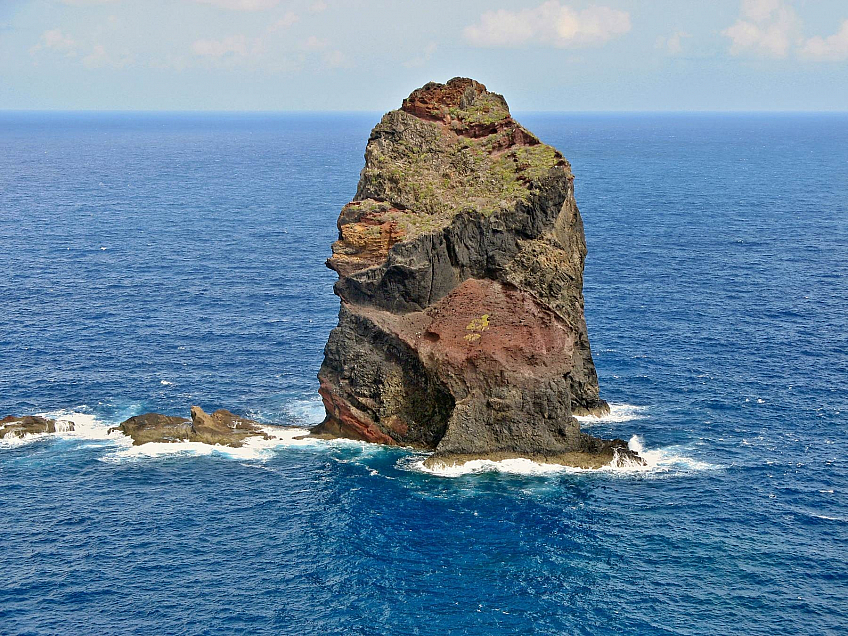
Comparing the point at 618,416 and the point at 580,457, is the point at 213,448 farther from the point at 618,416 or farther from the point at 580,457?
the point at 618,416

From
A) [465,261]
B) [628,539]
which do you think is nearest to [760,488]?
[628,539]

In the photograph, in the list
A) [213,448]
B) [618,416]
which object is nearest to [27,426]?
[213,448]

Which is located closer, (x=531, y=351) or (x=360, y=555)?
(x=360, y=555)

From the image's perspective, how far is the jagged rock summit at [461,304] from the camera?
88.4 meters

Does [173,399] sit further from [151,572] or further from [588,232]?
[588,232]


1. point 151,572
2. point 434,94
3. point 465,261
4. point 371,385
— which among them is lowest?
point 151,572

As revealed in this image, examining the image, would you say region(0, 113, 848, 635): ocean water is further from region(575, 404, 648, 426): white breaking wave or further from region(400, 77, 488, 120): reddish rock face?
region(400, 77, 488, 120): reddish rock face

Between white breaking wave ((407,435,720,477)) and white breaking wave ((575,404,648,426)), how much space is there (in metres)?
8.60

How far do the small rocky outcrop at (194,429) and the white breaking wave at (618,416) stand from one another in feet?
101

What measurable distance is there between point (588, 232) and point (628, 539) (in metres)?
114

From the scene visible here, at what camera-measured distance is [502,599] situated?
67.6 meters

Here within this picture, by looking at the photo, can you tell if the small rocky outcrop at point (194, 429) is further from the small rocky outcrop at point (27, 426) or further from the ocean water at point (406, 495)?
the small rocky outcrop at point (27, 426)

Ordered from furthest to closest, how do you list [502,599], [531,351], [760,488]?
[531,351] < [760,488] < [502,599]

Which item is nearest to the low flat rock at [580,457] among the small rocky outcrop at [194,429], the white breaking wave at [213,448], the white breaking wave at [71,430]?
the white breaking wave at [213,448]
